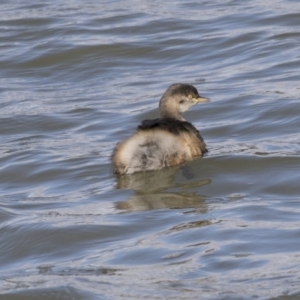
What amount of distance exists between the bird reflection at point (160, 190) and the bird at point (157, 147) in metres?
0.06

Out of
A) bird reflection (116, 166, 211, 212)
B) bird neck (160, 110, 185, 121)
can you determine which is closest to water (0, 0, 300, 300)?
bird reflection (116, 166, 211, 212)

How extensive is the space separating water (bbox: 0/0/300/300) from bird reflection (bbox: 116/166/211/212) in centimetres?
1

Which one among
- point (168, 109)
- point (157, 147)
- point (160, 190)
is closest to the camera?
point (160, 190)

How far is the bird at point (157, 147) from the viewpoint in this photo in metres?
7.18

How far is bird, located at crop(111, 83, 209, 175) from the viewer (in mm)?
7176

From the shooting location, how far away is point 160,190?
277 inches

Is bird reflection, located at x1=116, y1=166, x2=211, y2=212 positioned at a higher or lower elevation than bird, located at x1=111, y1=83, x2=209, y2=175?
lower

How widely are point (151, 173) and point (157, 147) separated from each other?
205mm

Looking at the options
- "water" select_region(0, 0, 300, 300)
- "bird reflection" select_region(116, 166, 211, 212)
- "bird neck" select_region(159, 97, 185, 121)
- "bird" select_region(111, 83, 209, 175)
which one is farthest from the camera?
"bird neck" select_region(159, 97, 185, 121)

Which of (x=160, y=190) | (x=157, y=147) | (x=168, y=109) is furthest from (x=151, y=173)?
(x=168, y=109)

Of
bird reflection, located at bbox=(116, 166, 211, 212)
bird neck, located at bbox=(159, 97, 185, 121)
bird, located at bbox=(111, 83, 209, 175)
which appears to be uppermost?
bird neck, located at bbox=(159, 97, 185, 121)

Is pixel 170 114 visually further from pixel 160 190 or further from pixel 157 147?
pixel 160 190

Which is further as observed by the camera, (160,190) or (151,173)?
(151,173)

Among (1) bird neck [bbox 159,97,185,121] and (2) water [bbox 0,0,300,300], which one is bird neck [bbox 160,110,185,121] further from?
(2) water [bbox 0,0,300,300]
